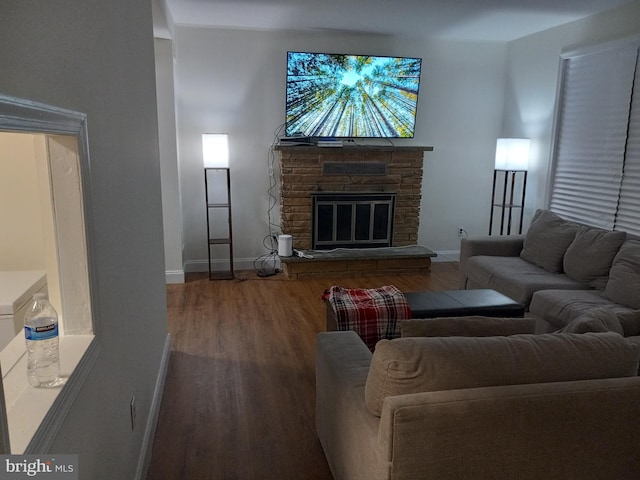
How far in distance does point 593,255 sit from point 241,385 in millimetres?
2690

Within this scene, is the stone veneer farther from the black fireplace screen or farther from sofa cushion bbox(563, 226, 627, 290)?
sofa cushion bbox(563, 226, 627, 290)

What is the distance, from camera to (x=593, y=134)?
14.4ft

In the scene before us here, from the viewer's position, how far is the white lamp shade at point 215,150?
190 inches

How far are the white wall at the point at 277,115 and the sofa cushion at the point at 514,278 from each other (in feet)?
5.70

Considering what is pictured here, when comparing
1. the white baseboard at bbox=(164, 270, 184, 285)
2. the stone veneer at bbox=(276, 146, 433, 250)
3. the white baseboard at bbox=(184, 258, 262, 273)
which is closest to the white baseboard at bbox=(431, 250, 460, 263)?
the stone veneer at bbox=(276, 146, 433, 250)

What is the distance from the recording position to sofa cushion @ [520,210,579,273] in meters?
3.93

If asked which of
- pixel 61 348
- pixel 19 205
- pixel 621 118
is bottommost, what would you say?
pixel 61 348

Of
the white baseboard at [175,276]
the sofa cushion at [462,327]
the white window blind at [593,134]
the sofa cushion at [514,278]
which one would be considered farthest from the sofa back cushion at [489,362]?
the white baseboard at [175,276]

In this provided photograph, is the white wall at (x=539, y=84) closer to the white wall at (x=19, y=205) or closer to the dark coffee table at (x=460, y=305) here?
the dark coffee table at (x=460, y=305)

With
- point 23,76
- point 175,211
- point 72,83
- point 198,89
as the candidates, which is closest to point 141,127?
Answer: point 72,83

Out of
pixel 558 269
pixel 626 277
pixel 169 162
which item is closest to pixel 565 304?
pixel 626 277

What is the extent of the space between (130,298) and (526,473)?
1555 mm

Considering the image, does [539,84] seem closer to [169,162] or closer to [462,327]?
[169,162]

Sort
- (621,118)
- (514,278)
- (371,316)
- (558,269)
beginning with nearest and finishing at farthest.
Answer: (371,316)
(514,278)
(558,269)
(621,118)
